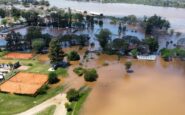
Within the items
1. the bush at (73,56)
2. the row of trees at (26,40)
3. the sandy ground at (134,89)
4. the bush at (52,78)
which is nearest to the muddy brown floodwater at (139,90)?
the sandy ground at (134,89)

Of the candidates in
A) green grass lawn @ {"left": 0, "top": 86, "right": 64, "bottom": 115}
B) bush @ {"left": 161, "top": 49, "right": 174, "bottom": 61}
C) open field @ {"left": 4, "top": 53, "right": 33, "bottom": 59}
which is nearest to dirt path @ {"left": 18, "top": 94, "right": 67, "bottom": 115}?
green grass lawn @ {"left": 0, "top": 86, "right": 64, "bottom": 115}

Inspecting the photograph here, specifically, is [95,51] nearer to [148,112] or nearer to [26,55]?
[26,55]

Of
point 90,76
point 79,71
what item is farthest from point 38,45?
point 90,76

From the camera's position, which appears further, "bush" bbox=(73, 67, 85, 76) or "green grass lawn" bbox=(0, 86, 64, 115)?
"bush" bbox=(73, 67, 85, 76)

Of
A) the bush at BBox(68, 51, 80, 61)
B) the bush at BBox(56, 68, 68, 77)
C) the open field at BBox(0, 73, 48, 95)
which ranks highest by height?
the bush at BBox(68, 51, 80, 61)

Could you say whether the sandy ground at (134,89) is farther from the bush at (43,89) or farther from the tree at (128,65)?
the bush at (43,89)

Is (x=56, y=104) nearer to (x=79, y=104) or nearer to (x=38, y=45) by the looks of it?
(x=79, y=104)

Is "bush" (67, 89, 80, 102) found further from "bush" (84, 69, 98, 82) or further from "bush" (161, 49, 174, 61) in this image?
"bush" (161, 49, 174, 61)
